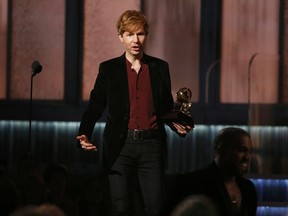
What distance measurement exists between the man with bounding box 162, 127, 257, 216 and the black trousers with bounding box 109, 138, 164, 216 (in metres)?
1.81

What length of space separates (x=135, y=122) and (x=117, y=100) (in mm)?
205

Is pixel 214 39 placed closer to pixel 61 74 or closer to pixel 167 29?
pixel 167 29

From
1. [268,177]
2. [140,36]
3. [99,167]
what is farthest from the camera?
[99,167]

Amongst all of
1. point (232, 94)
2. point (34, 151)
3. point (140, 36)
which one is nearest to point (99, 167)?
point (34, 151)

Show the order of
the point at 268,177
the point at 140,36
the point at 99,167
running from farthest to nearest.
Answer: the point at 99,167 → the point at 268,177 → the point at 140,36

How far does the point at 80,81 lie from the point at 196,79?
1.35 metres

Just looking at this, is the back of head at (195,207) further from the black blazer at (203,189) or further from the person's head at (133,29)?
the person's head at (133,29)

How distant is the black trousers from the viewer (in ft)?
27.0

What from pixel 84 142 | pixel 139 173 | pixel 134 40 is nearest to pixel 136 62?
pixel 134 40

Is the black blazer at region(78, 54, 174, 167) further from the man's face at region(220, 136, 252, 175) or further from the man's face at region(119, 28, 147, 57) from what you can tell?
the man's face at region(220, 136, 252, 175)

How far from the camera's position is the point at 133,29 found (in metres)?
8.22

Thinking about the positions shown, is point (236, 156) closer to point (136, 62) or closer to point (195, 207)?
point (195, 207)

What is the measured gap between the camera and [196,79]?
1384 cm

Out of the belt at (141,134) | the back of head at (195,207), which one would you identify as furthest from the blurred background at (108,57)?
A: the back of head at (195,207)
